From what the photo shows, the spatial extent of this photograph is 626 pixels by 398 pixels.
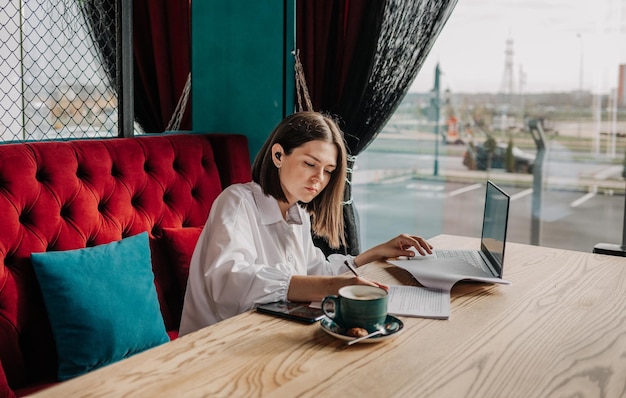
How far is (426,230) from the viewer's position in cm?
337

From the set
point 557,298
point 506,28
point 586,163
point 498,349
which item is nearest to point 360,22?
point 506,28

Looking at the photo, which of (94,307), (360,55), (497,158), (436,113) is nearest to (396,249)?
(94,307)

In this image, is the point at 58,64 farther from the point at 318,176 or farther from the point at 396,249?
the point at 396,249

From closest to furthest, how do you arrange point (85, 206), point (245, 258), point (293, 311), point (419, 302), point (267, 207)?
1. point (293, 311)
2. point (419, 302)
3. point (245, 258)
4. point (267, 207)
5. point (85, 206)

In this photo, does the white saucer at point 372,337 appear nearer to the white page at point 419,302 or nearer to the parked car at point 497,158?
the white page at point 419,302

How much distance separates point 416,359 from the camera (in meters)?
1.13

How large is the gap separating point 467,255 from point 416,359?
0.86m

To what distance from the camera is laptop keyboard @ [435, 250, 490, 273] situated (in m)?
1.83

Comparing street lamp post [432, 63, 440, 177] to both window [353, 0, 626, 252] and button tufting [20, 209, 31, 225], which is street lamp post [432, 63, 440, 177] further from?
button tufting [20, 209, 31, 225]

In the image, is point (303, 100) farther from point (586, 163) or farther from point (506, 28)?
point (586, 163)

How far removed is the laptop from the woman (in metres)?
0.14

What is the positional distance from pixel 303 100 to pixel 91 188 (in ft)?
4.09

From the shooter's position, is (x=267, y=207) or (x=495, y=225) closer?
(x=495, y=225)

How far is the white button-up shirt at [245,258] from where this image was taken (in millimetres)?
1493
